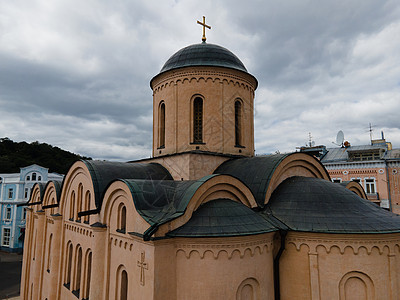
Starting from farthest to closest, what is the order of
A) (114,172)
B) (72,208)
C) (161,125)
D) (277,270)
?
(161,125), (72,208), (114,172), (277,270)

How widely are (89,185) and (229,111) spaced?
670 cm

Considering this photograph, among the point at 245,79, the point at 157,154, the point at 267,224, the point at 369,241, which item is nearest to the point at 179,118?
the point at 157,154

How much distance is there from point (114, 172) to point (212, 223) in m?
4.97

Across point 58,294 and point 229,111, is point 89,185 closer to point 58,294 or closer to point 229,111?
point 58,294

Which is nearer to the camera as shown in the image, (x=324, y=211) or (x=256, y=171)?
(x=324, y=211)

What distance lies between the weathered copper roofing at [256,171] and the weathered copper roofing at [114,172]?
252 centimetres

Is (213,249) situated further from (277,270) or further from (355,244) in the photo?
(355,244)

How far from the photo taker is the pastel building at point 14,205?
3011 centimetres

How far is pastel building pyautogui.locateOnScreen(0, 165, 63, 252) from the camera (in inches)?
1185

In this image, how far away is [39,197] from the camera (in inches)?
612

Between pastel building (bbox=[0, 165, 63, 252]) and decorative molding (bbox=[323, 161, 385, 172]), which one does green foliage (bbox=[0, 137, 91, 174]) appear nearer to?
pastel building (bbox=[0, 165, 63, 252])

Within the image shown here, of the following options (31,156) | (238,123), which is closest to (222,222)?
(238,123)

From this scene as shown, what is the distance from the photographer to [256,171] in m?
9.62

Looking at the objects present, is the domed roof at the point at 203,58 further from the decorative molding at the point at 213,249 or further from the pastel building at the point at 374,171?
the pastel building at the point at 374,171
